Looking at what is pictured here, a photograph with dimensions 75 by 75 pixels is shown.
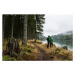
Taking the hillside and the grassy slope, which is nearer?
the grassy slope

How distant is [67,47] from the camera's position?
401 centimetres

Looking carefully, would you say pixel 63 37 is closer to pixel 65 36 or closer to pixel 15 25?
pixel 65 36

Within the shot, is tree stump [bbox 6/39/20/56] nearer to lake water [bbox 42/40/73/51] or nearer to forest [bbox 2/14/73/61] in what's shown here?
forest [bbox 2/14/73/61]

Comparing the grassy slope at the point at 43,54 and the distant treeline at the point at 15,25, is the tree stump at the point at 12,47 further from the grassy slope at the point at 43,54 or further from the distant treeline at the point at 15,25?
the distant treeline at the point at 15,25

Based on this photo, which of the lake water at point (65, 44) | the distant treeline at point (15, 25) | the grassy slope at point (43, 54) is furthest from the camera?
the distant treeline at point (15, 25)

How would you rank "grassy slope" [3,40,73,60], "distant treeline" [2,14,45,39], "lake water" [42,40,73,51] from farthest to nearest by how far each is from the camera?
1. "distant treeline" [2,14,45,39]
2. "lake water" [42,40,73,51]
3. "grassy slope" [3,40,73,60]

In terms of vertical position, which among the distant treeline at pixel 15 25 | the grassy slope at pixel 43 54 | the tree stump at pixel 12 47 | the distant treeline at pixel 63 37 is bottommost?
the grassy slope at pixel 43 54

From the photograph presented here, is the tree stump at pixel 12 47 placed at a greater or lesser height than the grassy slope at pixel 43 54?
greater

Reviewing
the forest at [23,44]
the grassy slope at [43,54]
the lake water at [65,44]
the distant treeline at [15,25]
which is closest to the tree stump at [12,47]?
the forest at [23,44]

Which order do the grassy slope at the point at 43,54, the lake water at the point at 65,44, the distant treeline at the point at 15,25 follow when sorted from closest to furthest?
the grassy slope at the point at 43,54
the lake water at the point at 65,44
the distant treeline at the point at 15,25

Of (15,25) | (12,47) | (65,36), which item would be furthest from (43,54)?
(15,25)

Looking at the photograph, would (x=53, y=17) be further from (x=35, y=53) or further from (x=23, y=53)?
(x=23, y=53)

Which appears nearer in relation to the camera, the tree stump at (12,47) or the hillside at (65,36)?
the tree stump at (12,47)

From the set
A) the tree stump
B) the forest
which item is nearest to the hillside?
the forest
